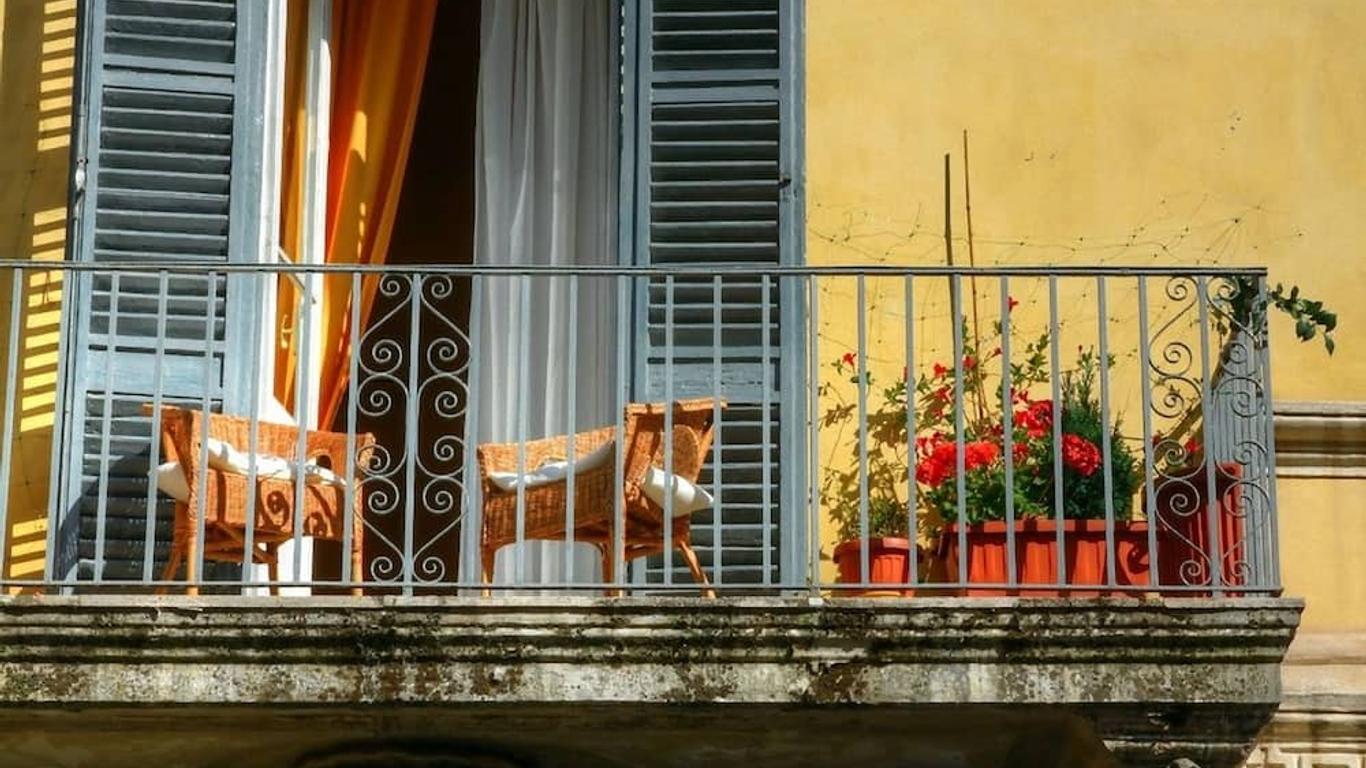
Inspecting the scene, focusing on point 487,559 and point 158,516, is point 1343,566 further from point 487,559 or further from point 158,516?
point 158,516

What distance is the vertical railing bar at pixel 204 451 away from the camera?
28.0ft

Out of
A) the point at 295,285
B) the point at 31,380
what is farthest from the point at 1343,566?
the point at 31,380

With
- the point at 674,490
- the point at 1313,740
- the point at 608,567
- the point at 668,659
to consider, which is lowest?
the point at 1313,740

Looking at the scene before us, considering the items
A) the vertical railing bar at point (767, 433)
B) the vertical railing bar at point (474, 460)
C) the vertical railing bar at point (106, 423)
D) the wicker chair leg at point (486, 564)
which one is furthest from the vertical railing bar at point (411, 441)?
the vertical railing bar at point (767, 433)

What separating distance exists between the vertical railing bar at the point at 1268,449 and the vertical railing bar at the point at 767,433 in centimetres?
141

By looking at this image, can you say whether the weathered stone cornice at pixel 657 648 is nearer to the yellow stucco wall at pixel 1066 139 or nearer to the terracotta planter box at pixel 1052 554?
the terracotta planter box at pixel 1052 554

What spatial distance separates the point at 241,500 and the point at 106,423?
0.44 m

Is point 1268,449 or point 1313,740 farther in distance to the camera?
point 1313,740

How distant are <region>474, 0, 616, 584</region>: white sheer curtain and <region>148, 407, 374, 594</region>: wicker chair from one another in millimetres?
962

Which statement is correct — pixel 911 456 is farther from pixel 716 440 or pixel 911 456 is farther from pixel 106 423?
pixel 106 423

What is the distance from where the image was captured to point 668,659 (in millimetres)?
8312

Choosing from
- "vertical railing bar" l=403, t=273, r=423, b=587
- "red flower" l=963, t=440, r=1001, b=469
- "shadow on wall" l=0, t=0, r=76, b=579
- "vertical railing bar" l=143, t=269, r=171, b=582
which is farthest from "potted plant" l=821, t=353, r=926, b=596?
"shadow on wall" l=0, t=0, r=76, b=579

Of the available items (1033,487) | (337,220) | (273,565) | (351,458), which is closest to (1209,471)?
(1033,487)

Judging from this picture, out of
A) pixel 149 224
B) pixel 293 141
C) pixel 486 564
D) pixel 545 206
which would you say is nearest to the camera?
pixel 486 564
